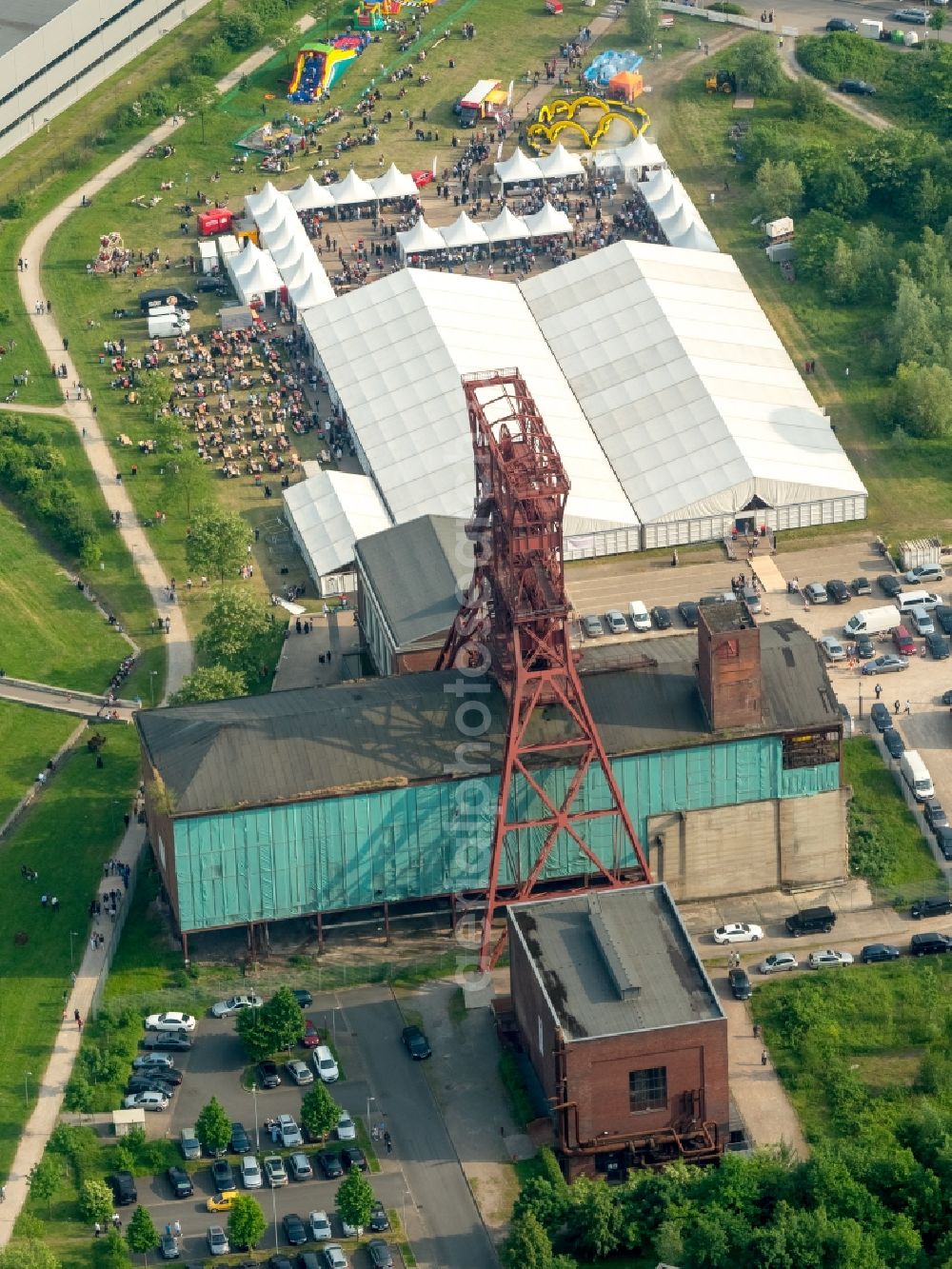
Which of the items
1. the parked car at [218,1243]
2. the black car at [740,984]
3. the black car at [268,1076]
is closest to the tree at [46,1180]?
the parked car at [218,1243]

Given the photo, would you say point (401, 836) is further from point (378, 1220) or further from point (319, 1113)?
point (378, 1220)

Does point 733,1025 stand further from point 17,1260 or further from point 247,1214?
point 17,1260

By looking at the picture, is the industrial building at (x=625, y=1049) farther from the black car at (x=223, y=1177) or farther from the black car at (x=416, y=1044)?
the black car at (x=223, y=1177)

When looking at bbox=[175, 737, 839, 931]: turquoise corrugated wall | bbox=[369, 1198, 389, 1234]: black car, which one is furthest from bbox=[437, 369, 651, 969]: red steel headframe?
bbox=[369, 1198, 389, 1234]: black car

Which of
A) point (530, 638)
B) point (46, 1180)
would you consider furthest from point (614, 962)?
point (46, 1180)

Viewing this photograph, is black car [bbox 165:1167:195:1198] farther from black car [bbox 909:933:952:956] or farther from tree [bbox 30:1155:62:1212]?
black car [bbox 909:933:952:956]

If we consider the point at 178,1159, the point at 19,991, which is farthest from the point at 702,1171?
the point at 19,991
